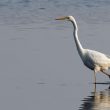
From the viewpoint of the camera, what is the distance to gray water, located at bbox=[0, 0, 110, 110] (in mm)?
14805

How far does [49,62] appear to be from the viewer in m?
18.0

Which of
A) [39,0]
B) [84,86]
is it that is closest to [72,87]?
[84,86]

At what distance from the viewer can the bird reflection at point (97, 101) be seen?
1429 cm

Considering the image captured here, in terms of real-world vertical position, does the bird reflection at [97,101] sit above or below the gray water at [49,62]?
below

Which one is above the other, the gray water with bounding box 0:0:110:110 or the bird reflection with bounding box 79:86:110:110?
the gray water with bounding box 0:0:110:110

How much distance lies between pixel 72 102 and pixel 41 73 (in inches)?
108

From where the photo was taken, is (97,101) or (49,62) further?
(49,62)

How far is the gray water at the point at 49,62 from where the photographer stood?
14.8 m

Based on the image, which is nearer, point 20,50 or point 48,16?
point 20,50

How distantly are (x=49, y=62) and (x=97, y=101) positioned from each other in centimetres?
336

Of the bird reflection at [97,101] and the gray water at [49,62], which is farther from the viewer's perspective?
the gray water at [49,62]

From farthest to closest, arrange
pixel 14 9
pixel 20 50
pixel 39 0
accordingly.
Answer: pixel 39 0 < pixel 14 9 < pixel 20 50

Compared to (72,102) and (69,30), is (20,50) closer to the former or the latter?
(69,30)

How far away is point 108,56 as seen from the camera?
56.7 feet
